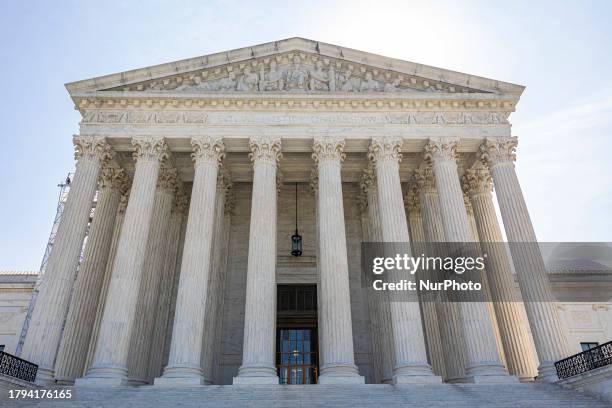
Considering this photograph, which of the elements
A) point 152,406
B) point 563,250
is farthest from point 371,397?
point 563,250

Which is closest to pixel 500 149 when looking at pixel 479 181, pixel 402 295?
pixel 479 181

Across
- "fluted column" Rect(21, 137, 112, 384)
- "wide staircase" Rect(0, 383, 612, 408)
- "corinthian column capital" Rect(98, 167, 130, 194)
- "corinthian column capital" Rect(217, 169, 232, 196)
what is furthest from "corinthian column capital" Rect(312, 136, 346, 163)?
"corinthian column capital" Rect(98, 167, 130, 194)

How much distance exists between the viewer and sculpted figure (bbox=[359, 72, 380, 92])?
2228cm

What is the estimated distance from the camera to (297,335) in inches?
959

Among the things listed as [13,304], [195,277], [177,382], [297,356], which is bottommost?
[177,382]

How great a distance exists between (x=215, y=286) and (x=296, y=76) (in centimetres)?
1108

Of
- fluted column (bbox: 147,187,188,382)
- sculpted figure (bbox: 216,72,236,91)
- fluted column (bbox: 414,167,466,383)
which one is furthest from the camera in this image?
sculpted figure (bbox: 216,72,236,91)

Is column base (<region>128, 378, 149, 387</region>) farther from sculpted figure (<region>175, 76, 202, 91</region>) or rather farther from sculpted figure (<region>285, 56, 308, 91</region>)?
sculpted figure (<region>285, 56, 308, 91</region>)

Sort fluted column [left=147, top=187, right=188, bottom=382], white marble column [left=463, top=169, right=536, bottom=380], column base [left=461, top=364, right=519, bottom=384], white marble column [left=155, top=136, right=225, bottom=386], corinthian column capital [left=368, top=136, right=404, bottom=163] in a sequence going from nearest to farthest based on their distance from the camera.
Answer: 1. column base [left=461, top=364, right=519, bottom=384]
2. white marble column [left=155, top=136, right=225, bottom=386]
3. white marble column [left=463, top=169, right=536, bottom=380]
4. corinthian column capital [left=368, top=136, right=404, bottom=163]
5. fluted column [left=147, top=187, right=188, bottom=382]

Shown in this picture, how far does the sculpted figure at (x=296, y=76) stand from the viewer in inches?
877

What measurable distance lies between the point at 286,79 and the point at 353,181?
7174 millimetres

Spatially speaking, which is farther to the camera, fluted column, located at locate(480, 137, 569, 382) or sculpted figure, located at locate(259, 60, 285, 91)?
sculpted figure, located at locate(259, 60, 285, 91)

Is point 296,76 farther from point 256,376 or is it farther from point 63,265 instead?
point 256,376

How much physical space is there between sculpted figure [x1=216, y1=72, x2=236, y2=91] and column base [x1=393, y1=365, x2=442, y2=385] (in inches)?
578
